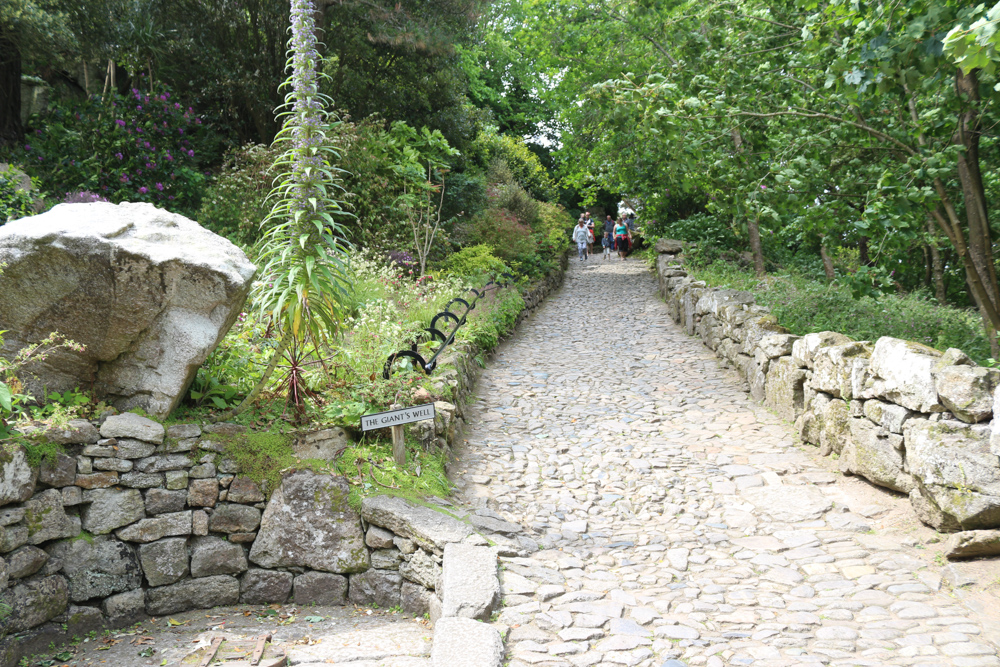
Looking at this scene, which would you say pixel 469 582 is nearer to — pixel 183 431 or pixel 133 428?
pixel 183 431

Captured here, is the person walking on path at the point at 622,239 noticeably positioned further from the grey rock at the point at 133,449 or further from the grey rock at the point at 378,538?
the grey rock at the point at 133,449

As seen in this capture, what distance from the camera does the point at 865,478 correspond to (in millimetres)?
5820

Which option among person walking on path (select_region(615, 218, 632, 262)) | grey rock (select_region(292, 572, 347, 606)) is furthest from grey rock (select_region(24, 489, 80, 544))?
person walking on path (select_region(615, 218, 632, 262))

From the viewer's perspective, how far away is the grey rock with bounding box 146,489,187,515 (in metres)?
5.22

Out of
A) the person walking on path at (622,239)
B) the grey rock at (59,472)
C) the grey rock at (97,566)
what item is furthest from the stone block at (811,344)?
the person walking on path at (622,239)

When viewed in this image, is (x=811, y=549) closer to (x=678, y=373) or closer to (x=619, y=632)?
(x=619, y=632)

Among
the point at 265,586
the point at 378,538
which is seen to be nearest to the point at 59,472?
the point at 265,586

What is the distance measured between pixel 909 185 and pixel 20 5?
11.9m

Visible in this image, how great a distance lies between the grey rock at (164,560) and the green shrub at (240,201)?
6668mm

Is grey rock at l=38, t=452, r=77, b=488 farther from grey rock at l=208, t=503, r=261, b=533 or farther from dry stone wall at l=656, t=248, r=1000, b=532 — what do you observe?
dry stone wall at l=656, t=248, r=1000, b=532

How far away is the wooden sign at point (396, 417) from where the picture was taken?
216 inches

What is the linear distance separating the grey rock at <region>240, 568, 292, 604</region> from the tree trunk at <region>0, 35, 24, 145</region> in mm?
9735

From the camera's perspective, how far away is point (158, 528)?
17.2 feet

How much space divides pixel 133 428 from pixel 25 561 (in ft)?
3.60
